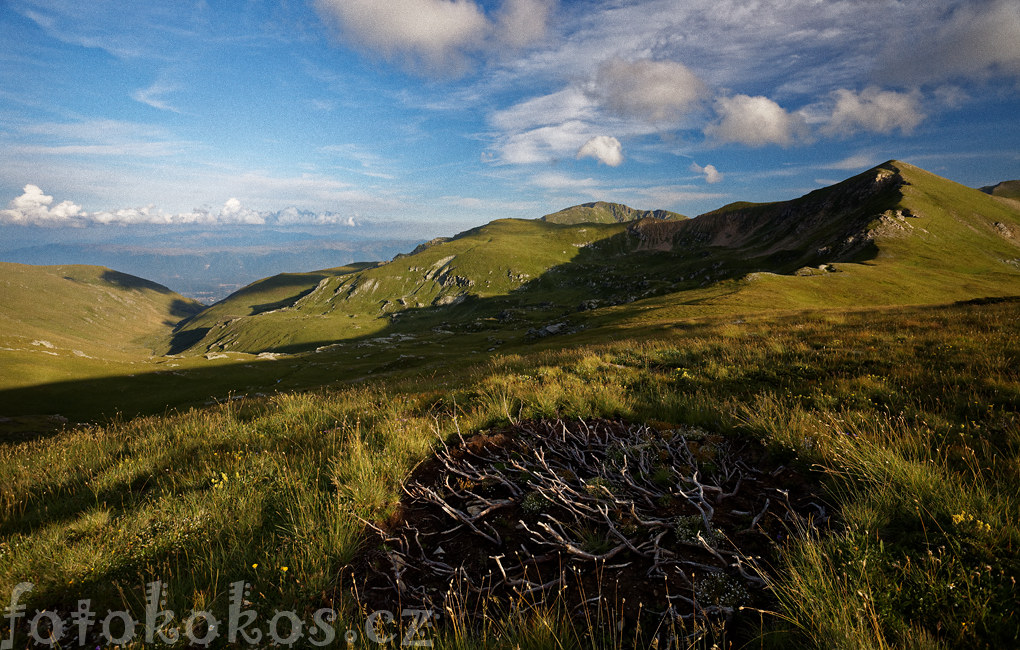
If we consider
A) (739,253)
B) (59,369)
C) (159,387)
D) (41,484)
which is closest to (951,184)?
(739,253)

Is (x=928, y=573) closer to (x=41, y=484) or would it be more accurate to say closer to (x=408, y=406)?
(x=408, y=406)

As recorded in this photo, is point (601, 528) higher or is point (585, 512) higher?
point (585, 512)

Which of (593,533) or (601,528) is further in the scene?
(601,528)

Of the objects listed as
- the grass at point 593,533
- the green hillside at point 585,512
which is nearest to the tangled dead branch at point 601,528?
the green hillside at point 585,512

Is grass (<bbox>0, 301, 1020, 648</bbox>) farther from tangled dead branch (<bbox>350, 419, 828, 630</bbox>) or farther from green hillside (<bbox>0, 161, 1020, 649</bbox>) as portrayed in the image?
tangled dead branch (<bbox>350, 419, 828, 630</bbox>)

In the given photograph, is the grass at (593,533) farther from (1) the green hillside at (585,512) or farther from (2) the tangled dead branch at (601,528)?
(2) the tangled dead branch at (601,528)

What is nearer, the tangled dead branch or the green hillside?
the green hillside

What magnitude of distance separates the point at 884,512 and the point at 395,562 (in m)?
→ 4.76

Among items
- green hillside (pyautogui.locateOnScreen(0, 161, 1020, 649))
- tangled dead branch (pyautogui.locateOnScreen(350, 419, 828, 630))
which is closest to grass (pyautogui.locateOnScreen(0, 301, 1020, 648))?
green hillside (pyautogui.locateOnScreen(0, 161, 1020, 649))

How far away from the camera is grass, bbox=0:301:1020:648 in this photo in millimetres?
2838

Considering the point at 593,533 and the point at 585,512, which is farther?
the point at 585,512

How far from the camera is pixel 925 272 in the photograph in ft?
257

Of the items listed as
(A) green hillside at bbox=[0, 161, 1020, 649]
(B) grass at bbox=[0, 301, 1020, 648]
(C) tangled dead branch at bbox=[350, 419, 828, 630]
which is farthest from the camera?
(C) tangled dead branch at bbox=[350, 419, 828, 630]

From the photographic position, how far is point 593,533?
159 inches
